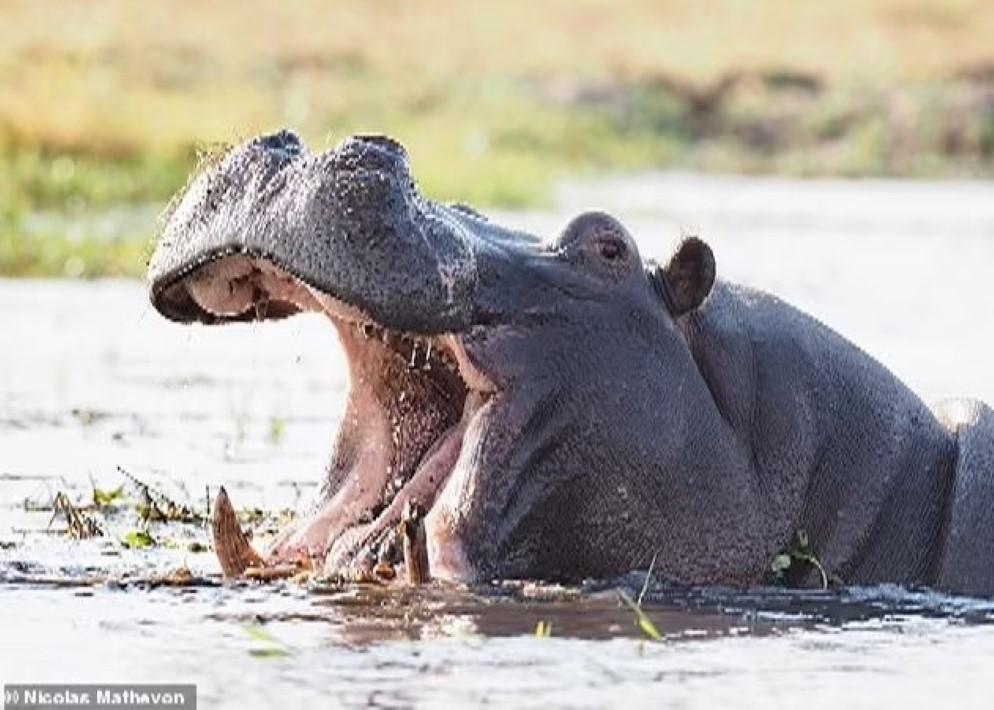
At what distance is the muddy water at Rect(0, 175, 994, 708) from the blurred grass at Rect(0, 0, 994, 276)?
9514mm

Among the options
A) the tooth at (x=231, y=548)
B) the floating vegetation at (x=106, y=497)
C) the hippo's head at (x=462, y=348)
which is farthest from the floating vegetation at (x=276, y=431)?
the hippo's head at (x=462, y=348)

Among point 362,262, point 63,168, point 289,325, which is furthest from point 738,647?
point 63,168

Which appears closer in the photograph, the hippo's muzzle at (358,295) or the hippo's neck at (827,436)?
the hippo's muzzle at (358,295)

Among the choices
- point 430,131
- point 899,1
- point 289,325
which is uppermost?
point 899,1

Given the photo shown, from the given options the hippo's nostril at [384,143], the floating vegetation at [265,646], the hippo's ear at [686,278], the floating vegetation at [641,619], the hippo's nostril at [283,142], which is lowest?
the floating vegetation at [265,646]

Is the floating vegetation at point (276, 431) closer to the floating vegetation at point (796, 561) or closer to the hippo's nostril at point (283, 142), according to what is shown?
the floating vegetation at point (796, 561)

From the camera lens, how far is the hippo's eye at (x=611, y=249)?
20.6 ft

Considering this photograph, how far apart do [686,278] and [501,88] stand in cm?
4373

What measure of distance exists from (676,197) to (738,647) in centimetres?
2532

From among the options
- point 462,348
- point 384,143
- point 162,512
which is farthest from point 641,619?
point 162,512

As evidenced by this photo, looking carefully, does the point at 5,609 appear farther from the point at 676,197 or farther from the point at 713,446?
the point at 676,197

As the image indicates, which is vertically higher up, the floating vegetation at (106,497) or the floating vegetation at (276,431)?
the floating vegetation at (276,431)

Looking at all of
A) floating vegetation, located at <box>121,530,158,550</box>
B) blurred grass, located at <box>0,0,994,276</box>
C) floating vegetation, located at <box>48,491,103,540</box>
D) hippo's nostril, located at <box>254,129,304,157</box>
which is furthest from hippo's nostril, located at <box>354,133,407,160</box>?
blurred grass, located at <box>0,0,994,276</box>

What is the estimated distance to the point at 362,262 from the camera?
574 centimetres
